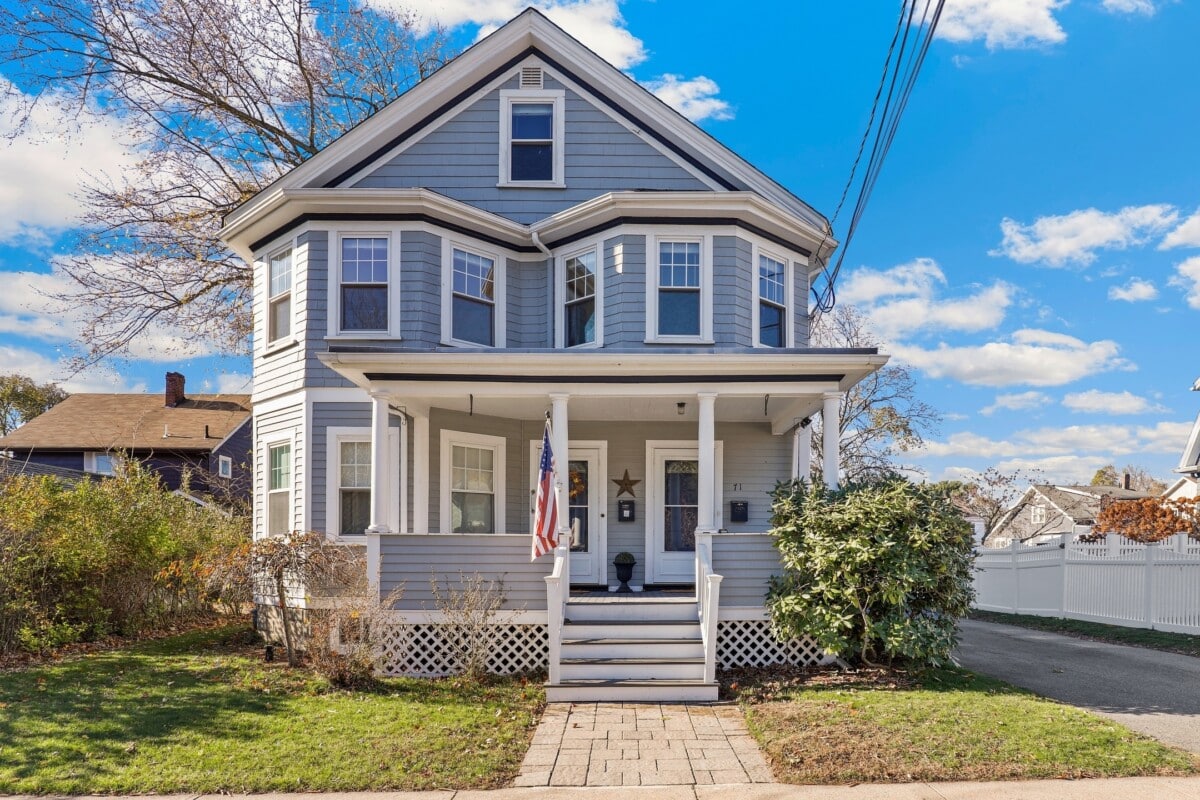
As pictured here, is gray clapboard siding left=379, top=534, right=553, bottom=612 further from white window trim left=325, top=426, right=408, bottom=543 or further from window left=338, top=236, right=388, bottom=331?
window left=338, top=236, right=388, bottom=331

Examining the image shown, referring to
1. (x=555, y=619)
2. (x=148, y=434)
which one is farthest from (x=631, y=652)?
(x=148, y=434)

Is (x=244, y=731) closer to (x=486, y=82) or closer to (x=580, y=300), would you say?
(x=580, y=300)

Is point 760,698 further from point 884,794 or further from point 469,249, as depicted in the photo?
point 469,249

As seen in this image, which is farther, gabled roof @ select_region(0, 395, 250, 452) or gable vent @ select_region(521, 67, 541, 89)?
gabled roof @ select_region(0, 395, 250, 452)

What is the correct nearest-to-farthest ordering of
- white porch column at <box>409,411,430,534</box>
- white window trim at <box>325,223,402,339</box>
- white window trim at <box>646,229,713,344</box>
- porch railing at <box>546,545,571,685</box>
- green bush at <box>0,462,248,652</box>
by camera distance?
porch railing at <box>546,545,571,685</box>, green bush at <box>0,462,248,652</box>, white porch column at <box>409,411,430,534</box>, white window trim at <box>325,223,402,339</box>, white window trim at <box>646,229,713,344</box>

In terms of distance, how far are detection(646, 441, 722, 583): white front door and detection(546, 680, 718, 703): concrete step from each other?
373cm

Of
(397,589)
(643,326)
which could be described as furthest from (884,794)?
(643,326)

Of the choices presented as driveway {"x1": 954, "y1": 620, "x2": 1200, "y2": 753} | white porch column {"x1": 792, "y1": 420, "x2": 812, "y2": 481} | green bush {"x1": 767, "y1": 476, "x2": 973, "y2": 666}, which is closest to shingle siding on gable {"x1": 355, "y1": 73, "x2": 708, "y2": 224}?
white porch column {"x1": 792, "y1": 420, "x2": 812, "y2": 481}

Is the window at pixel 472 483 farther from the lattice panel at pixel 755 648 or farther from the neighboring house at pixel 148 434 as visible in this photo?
the neighboring house at pixel 148 434

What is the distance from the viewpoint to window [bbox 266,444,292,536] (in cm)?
1184

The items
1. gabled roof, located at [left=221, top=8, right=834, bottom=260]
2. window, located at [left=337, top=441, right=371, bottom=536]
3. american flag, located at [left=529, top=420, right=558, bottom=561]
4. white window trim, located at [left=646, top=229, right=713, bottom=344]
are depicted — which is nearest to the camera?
american flag, located at [left=529, top=420, right=558, bottom=561]

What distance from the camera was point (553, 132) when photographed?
1303cm

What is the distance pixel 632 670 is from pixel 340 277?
6923 millimetres

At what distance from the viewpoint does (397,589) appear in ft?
30.8
